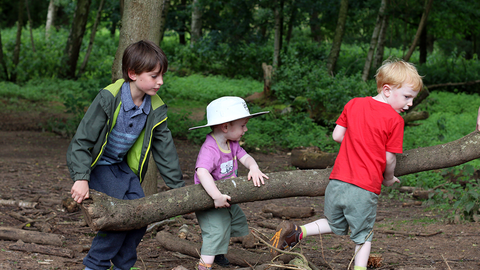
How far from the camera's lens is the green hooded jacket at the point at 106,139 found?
2.45 m

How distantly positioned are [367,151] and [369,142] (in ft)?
0.21

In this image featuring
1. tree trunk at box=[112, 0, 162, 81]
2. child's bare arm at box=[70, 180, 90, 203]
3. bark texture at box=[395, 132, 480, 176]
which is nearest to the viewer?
child's bare arm at box=[70, 180, 90, 203]

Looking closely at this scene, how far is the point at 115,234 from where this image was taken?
2662 mm

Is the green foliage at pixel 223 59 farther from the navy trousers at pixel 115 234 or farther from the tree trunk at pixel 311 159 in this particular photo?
the navy trousers at pixel 115 234

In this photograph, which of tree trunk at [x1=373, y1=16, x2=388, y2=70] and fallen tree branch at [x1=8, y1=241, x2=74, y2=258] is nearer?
fallen tree branch at [x1=8, y1=241, x2=74, y2=258]

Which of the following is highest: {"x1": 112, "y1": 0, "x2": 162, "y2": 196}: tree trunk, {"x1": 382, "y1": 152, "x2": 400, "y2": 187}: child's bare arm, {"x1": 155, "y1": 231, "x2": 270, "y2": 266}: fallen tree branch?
{"x1": 112, "y1": 0, "x2": 162, "y2": 196}: tree trunk

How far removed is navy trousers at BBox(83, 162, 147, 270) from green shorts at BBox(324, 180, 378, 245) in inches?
53.5

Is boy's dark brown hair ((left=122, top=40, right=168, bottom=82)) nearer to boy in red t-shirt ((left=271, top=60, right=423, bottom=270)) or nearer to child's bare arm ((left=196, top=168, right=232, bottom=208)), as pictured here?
child's bare arm ((left=196, top=168, right=232, bottom=208))

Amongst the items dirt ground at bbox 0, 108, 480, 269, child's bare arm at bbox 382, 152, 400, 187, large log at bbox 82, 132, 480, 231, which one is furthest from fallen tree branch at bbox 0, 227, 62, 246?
child's bare arm at bbox 382, 152, 400, 187

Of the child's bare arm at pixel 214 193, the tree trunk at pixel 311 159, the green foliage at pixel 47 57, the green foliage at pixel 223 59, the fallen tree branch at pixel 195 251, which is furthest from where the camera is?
the green foliage at pixel 223 59

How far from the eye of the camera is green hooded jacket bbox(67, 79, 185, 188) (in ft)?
8.04

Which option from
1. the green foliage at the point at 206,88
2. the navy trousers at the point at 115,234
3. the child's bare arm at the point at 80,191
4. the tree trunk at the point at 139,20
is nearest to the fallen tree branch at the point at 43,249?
the navy trousers at the point at 115,234

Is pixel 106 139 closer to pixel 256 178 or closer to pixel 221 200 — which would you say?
pixel 221 200

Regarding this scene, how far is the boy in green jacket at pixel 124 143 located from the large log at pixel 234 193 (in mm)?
149
